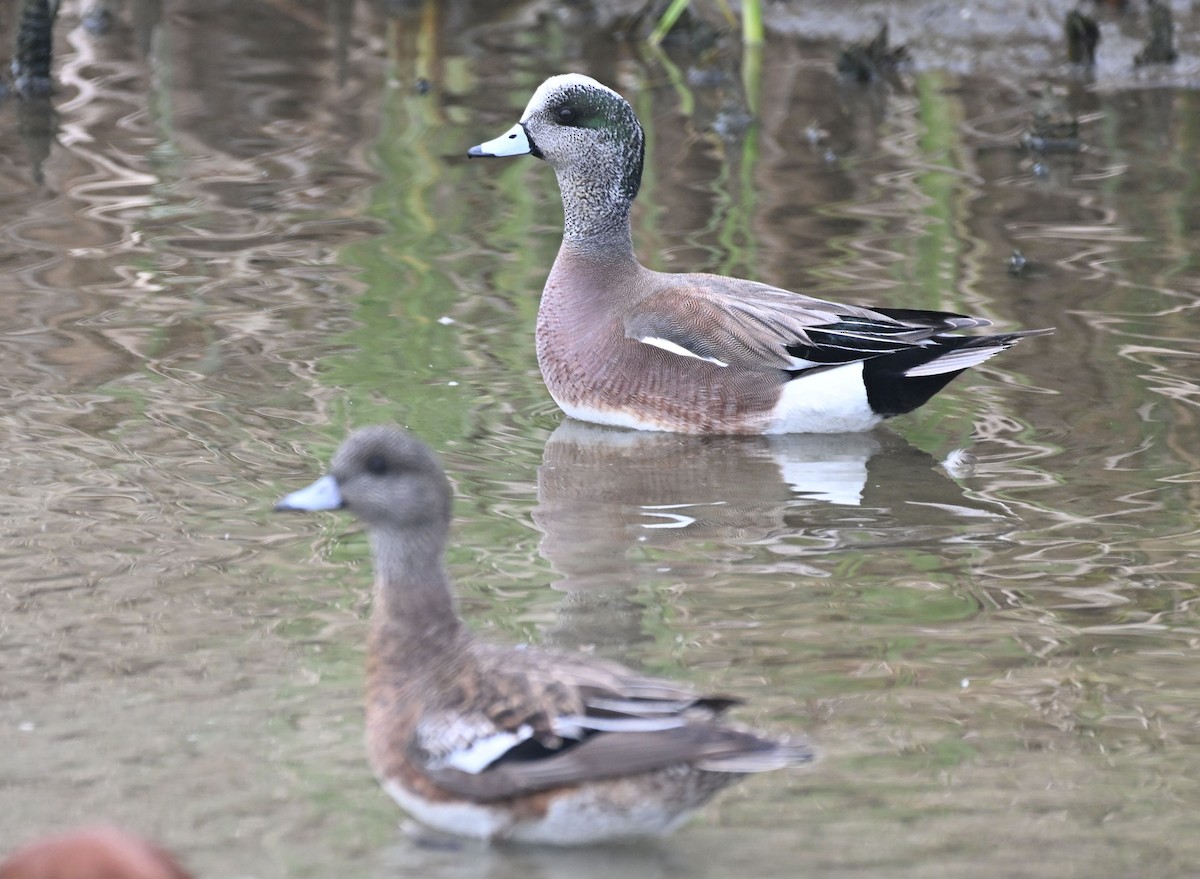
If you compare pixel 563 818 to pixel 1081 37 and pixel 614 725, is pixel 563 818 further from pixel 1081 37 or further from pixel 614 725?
pixel 1081 37

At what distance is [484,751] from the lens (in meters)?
3.55

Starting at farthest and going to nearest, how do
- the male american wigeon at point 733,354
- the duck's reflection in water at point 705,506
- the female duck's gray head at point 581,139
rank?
1. the female duck's gray head at point 581,139
2. the male american wigeon at point 733,354
3. the duck's reflection in water at point 705,506

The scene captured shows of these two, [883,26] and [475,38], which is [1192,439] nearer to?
[883,26]

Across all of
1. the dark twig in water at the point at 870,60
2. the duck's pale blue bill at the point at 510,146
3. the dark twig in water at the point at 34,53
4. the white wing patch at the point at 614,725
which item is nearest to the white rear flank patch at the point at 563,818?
the white wing patch at the point at 614,725

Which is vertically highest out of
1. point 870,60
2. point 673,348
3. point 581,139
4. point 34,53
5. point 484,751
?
point 870,60

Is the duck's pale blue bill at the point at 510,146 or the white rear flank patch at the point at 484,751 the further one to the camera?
the duck's pale blue bill at the point at 510,146

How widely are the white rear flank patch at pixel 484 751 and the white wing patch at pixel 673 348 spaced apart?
330 cm

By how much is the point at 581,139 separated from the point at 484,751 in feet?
13.2

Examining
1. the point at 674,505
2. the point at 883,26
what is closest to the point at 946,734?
the point at 674,505

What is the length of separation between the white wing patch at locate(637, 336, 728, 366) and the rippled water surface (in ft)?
1.04

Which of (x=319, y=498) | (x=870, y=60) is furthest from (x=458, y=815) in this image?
(x=870, y=60)

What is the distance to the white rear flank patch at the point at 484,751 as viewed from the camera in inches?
139

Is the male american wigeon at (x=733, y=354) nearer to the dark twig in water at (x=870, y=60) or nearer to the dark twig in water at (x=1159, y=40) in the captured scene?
the dark twig in water at (x=870, y=60)

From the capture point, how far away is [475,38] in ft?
45.2
